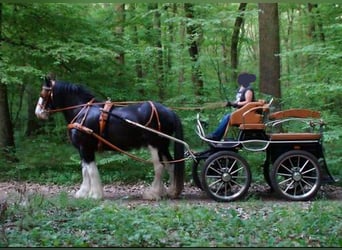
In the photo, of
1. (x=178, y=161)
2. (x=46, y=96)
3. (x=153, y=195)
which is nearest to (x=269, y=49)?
(x=178, y=161)

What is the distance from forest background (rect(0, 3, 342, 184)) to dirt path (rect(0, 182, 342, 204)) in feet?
1.42

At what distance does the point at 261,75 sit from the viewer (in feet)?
31.9

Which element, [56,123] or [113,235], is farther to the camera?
[56,123]

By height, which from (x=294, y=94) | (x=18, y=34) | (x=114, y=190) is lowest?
(x=114, y=190)

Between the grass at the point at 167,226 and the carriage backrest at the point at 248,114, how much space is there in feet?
4.27

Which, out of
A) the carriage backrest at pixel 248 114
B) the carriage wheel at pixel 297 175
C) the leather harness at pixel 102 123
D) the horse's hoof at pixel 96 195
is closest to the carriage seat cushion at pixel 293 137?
the carriage wheel at pixel 297 175

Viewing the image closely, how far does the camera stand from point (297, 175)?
712cm

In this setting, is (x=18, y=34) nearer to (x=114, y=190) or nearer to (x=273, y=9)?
(x=114, y=190)

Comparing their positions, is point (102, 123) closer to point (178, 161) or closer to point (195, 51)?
point (178, 161)

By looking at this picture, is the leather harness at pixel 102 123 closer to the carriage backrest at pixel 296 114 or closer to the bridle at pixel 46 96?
the bridle at pixel 46 96

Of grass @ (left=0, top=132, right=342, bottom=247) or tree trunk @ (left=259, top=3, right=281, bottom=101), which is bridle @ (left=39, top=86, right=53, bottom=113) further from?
tree trunk @ (left=259, top=3, right=281, bottom=101)

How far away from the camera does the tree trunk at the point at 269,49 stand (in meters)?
9.52

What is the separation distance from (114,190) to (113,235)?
11.7ft

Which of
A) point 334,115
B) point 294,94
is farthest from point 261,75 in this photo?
point 334,115
